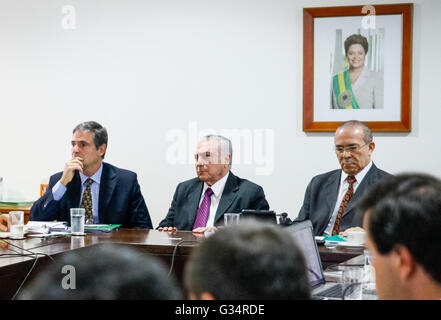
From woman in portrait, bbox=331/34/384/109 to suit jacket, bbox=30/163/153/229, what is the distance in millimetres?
1548

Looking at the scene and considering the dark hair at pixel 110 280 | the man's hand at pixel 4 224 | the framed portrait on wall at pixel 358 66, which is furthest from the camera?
the framed portrait on wall at pixel 358 66

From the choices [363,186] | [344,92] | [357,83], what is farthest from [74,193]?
[357,83]

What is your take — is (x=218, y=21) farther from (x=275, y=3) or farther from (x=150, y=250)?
(x=150, y=250)

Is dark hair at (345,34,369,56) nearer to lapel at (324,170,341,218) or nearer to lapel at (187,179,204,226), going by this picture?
lapel at (324,170,341,218)

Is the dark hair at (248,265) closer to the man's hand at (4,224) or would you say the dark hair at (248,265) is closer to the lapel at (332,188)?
the man's hand at (4,224)

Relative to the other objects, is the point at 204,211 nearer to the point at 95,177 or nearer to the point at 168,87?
the point at 95,177

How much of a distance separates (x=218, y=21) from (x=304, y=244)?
2.75 m

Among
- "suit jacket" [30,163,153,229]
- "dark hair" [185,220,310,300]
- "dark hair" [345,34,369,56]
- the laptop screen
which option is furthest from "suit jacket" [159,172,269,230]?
"dark hair" [185,220,310,300]

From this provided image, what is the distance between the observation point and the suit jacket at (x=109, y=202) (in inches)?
141

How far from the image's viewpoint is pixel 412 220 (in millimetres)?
1045

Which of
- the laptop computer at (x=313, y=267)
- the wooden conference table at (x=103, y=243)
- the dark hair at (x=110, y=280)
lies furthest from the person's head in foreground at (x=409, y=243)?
the wooden conference table at (x=103, y=243)

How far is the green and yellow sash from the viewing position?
4055mm

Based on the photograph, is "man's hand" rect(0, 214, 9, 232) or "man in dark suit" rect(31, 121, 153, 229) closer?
"man's hand" rect(0, 214, 9, 232)

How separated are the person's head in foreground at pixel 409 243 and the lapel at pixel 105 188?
109 inches
